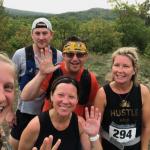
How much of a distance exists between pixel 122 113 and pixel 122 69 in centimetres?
43

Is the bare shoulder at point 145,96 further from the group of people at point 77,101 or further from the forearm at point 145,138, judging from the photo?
the forearm at point 145,138

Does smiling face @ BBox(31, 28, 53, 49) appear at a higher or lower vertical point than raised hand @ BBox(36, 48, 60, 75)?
higher

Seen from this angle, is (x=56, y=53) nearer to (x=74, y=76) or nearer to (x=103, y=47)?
(x=74, y=76)

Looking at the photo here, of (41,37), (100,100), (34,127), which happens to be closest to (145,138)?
(100,100)

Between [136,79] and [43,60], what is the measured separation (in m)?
0.94

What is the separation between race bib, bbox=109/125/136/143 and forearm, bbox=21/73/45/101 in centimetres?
80

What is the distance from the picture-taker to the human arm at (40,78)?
3.40 meters

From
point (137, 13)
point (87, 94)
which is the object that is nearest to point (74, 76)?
point (87, 94)

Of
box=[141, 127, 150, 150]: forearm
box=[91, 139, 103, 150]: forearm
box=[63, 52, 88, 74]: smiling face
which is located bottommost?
box=[141, 127, 150, 150]: forearm

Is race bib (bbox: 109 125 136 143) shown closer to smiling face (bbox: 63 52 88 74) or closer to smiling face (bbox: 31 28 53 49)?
smiling face (bbox: 63 52 88 74)

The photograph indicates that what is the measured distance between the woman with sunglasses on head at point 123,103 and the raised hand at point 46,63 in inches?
21.0

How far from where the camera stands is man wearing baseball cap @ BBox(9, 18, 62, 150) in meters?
3.84

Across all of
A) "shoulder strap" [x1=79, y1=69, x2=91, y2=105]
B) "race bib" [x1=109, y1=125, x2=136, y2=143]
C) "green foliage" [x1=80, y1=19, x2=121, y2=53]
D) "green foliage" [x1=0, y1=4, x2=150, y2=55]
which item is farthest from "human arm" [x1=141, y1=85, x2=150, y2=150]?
"green foliage" [x1=80, y1=19, x2=121, y2=53]

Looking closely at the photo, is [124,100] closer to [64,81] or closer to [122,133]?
[122,133]
